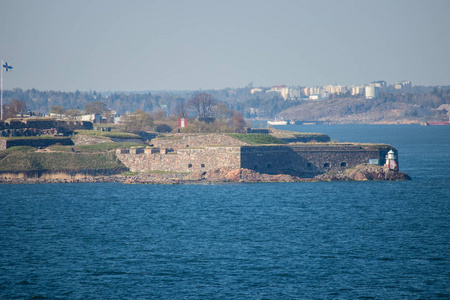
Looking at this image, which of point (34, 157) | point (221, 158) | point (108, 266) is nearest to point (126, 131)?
point (34, 157)

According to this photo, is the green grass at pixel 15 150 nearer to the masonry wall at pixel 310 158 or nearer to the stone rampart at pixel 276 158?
the stone rampart at pixel 276 158

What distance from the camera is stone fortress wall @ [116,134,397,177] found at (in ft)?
213

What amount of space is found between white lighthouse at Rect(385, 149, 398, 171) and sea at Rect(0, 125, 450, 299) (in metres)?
2.18

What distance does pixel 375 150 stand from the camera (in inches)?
2662

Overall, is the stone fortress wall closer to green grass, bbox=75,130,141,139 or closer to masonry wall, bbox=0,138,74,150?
green grass, bbox=75,130,141,139

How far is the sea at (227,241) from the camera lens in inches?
1251

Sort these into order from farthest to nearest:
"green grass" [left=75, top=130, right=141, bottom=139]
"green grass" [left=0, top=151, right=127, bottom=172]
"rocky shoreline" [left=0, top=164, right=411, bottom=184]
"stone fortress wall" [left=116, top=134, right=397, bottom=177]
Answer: "green grass" [left=75, top=130, right=141, bottom=139] < "green grass" [left=0, top=151, right=127, bottom=172] < "stone fortress wall" [left=116, top=134, right=397, bottom=177] < "rocky shoreline" [left=0, top=164, right=411, bottom=184]

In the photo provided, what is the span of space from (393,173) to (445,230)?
72.9 feet

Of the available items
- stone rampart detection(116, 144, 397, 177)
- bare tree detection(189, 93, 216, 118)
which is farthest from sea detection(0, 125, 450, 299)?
bare tree detection(189, 93, 216, 118)

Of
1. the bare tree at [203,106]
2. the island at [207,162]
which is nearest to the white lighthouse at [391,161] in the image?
the island at [207,162]

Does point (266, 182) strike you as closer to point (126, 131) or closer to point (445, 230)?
point (445, 230)

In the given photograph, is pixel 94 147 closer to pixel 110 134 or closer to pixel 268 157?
pixel 110 134

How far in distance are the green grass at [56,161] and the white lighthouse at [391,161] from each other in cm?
2540

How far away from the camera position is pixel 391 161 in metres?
66.2
